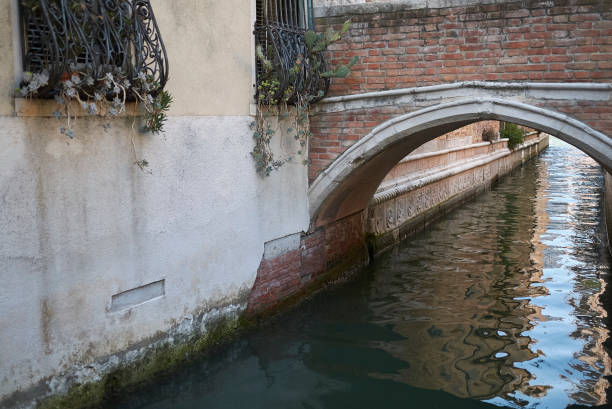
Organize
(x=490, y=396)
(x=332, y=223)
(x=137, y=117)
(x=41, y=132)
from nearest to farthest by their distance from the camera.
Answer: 1. (x=41, y=132)
2. (x=137, y=117)
3. (x=490, y=396)
4. (x=332, y=223)

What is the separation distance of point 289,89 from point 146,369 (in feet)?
8.37

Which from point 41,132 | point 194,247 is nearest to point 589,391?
point 194,247

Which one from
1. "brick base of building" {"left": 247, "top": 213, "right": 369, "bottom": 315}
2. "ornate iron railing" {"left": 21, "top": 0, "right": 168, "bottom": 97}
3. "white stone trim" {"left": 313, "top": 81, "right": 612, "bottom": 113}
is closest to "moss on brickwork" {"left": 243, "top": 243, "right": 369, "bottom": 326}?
"brick base of building" {"left": 247, "top": 213, "right": 369, "bottom": 315}

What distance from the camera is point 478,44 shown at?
16.7 ft

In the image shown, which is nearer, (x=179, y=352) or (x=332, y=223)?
(x=179, y=352)

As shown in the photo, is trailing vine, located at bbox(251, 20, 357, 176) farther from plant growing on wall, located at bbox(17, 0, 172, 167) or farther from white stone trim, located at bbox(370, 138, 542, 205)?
white stone trim, located at bbox(370, 138, 542, 205)

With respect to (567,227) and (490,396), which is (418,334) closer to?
(490,396)

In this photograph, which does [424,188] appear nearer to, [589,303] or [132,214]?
[589,303]

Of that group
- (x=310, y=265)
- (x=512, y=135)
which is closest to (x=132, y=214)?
(x=310, y=265)

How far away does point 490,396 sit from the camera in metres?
4.31

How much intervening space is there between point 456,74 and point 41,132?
11.1 feet

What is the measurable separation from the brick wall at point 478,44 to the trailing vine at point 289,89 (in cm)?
21

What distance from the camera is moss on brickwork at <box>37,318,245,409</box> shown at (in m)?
3.78

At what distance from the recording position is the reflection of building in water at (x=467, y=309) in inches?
183
